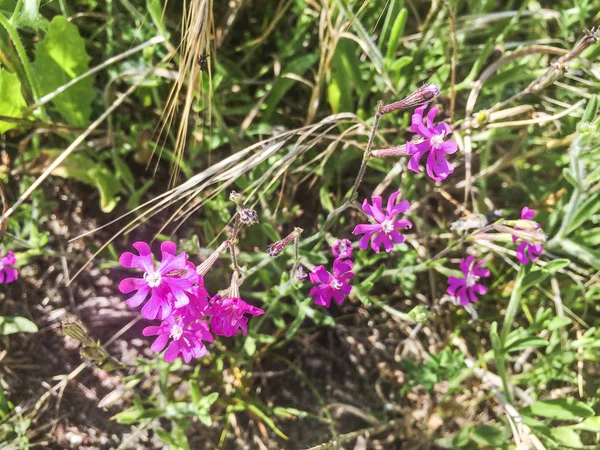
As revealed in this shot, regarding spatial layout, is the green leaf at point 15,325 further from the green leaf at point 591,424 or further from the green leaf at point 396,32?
the green leaf at point 591,424

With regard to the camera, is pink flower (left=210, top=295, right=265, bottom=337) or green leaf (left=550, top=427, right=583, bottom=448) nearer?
pink flower (left=210, top=295, right=265, bottom=337)

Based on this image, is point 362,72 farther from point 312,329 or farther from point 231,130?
point 312,329

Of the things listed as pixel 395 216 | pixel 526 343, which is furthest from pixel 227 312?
pixel 526 343

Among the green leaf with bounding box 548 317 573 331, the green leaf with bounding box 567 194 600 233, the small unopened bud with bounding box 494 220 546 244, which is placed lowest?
the green leaf with bounding box 548 317 573 331

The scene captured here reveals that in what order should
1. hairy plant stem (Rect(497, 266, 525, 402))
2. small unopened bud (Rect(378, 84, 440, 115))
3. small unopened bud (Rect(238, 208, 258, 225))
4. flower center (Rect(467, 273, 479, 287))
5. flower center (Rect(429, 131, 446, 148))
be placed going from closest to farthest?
small unopened bud (Rect(238, 208, 258, 225)) < small unopened bud (Rect(378, 84, 440, 115)) < flower center (Rect(429, 131, 446, 148)) < hairy plant stem (Rect(497, 266, 525, 402)) < flower center (Rect(467, 273, 479, 287))

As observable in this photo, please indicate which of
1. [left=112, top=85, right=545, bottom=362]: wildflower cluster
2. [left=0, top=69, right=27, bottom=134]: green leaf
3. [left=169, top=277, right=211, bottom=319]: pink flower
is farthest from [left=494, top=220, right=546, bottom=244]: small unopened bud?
[left=0, top=69, right=27, bottom=134]: green leaf

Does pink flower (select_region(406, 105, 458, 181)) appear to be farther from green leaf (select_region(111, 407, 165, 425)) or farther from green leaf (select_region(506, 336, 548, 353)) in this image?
green leaf (select_region(111, 407, 165, 425))
